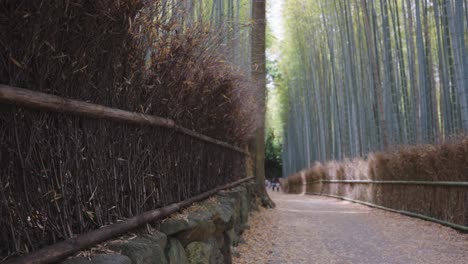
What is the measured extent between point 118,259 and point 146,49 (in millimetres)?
1115

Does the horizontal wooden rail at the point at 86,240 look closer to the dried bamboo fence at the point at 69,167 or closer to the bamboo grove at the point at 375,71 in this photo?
the dried bamboo fence at the point at 69,167

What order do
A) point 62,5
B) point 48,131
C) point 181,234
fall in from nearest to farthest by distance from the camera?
point 62,5
point 48,131
point 181,234

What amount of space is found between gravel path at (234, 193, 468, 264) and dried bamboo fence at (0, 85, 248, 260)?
254 centimetres

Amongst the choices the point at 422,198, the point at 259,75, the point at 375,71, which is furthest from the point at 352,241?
the point at 375,71

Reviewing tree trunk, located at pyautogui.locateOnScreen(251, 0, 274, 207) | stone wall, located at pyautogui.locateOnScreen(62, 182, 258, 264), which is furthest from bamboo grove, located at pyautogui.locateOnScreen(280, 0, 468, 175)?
stone wall, located at pyautogui.locateOnScreen(62, 182, 258, 264)

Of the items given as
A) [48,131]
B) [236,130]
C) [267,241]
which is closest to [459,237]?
[267,241]

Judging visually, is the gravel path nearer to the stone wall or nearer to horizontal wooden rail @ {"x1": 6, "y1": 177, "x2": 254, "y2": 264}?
the stone wall

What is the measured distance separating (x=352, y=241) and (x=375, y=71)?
532 cm

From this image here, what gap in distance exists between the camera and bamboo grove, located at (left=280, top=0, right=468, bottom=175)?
860 cm

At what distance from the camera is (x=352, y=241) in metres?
5.59

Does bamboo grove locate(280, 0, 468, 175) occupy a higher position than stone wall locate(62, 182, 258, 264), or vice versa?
bamboo grove locate(280, 0, 468, 175)

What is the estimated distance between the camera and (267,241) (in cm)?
596

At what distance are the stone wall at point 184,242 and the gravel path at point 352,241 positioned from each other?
101 cm

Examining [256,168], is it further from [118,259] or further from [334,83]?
[118,259]
